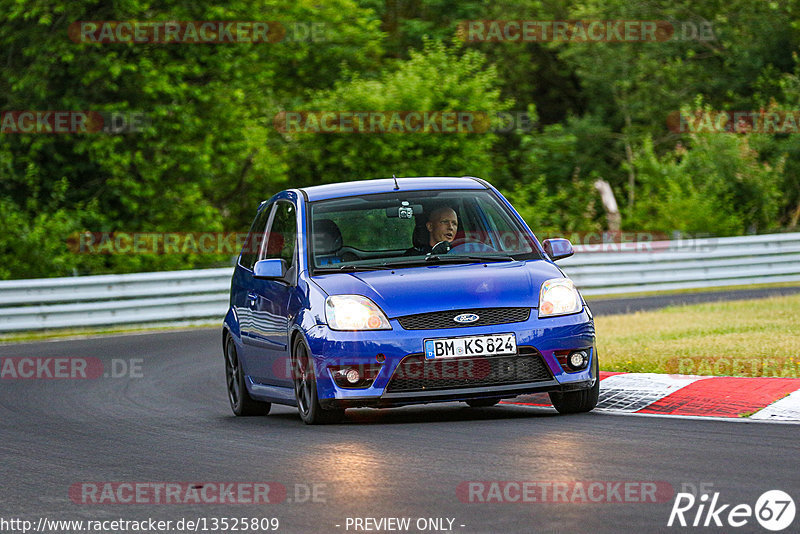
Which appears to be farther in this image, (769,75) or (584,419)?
(769,75)

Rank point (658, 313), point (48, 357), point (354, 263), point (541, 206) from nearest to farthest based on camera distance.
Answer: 1. point (354, 263)
2. point (48, 357)
3. point (658, 313)
4. point (541, 206)

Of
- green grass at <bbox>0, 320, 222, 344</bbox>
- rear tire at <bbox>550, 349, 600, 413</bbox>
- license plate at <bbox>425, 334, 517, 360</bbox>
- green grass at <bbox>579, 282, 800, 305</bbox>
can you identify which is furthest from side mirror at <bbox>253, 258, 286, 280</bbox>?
green grass at <bbox>579, 282, 800, 305</bbox>

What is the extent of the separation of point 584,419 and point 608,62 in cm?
3989

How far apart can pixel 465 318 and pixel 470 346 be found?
6.9 inches

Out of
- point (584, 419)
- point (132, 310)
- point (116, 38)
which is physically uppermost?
point (116, 38)

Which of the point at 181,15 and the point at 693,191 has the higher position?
Result: the point at 181,15

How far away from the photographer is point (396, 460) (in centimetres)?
777

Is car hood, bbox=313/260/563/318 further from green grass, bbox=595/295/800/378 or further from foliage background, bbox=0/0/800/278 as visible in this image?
foliage background, bbox=0/0/800/278

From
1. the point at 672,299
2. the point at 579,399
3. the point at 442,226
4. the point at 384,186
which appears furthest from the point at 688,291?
the point at 579,399

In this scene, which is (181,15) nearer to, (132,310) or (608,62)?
(132,310)

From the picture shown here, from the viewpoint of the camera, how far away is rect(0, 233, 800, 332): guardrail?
2258cm

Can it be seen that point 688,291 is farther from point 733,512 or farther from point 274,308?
point 733,512

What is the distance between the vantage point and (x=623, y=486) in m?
6.61

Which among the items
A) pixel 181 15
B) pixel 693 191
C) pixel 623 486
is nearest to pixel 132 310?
pixel 181 15
